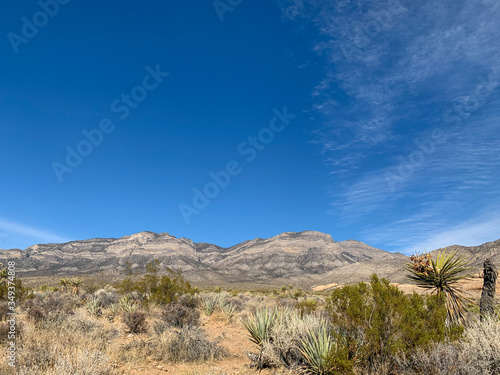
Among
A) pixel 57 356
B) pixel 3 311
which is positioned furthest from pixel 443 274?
pixel 3 311

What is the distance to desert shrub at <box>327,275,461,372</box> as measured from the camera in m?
5.59

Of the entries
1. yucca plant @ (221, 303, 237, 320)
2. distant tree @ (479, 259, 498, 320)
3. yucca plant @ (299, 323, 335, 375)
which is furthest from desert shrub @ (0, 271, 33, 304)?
distant tree @ (479, 259, 498, 320)

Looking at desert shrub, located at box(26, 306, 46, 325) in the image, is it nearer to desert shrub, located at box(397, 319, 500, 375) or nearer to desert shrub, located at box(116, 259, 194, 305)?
desert shrub, located at box(116, 259, 194, 305)

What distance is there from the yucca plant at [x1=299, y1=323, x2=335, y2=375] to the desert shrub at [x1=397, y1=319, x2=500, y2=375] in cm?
130

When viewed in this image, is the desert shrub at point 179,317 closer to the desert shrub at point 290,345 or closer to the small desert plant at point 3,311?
the desert shrub at point 290,345

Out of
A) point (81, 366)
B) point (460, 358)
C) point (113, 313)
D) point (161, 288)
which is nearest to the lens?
point (460, 358)

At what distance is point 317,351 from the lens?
5.98 meters

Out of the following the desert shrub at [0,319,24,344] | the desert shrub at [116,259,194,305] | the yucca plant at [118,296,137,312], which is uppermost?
the desert shrub at [116,259,194,305]

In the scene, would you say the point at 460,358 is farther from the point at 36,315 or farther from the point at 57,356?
the point at 36,315

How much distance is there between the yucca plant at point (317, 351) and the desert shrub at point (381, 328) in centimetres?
32

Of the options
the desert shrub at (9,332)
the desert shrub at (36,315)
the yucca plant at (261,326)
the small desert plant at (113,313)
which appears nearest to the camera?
the desert shrub at (9,332)

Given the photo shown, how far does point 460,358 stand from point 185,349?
6.40m

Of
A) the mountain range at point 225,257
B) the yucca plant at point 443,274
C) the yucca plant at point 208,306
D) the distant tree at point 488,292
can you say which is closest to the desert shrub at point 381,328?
the distant tree at point 488,292

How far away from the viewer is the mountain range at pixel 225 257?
304 feet
